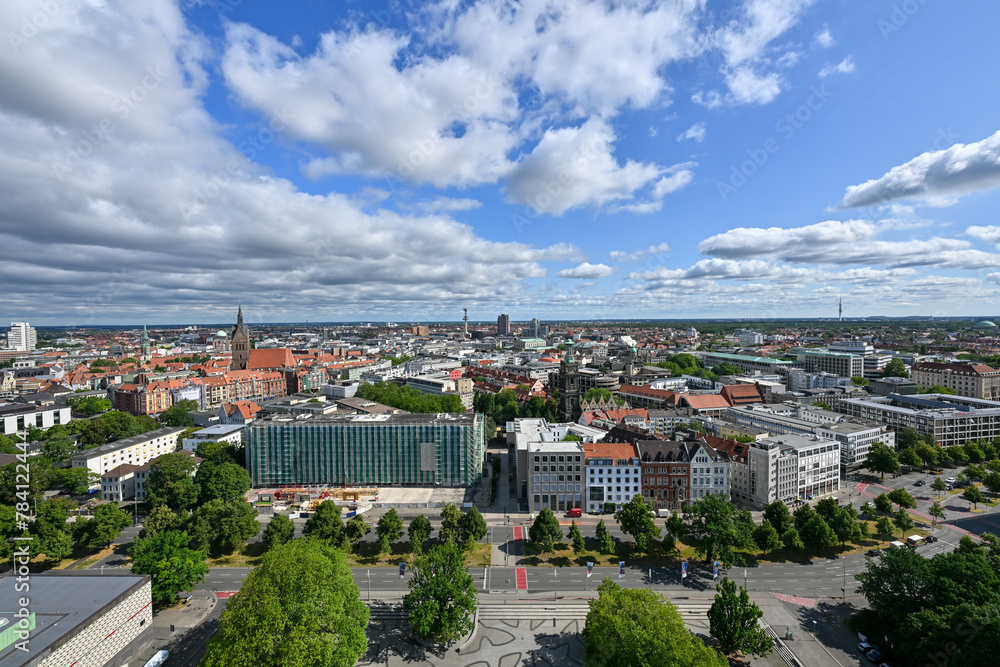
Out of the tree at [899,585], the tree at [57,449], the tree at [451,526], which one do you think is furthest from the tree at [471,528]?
the tree at [57,449]

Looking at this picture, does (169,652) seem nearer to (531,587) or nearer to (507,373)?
(531,587)

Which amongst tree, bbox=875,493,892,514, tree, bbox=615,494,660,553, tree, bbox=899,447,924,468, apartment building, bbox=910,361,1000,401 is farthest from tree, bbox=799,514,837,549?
apartment building, bbox=910,361,1000,401

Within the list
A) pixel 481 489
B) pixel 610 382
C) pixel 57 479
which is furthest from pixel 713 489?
A: pixel 57 479

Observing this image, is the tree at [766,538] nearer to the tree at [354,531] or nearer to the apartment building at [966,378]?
the tree at [354,531]

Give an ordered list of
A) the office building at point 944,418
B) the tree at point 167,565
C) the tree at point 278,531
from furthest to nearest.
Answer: the office building at point 944,418
the tree at point 278,531
the tree at point 167,565

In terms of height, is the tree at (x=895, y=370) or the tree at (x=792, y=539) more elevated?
the tree at (x=895, y=370)

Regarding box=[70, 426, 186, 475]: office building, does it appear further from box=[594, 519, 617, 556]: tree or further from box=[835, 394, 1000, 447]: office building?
box=[835, 394, 1000, 447]: office building

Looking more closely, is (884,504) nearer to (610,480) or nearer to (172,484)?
(610,480)
